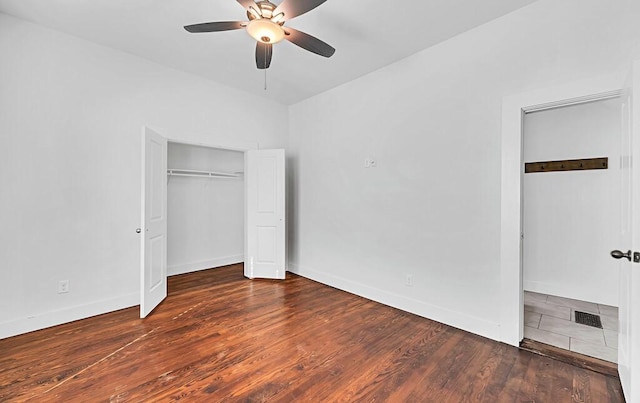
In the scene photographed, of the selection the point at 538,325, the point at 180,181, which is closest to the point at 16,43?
the point at 180,181

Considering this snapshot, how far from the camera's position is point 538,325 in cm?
282

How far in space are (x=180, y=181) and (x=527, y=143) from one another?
537 cm

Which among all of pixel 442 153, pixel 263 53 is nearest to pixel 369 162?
pixel 442 153

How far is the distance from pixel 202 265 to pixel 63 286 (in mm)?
2161

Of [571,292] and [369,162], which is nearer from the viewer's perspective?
[571,292]

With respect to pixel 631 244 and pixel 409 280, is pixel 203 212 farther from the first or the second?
pixel 631 244

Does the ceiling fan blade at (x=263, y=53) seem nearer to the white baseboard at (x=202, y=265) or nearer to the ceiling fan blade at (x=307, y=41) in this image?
the ceiling fan blade at (x=307, y=41)

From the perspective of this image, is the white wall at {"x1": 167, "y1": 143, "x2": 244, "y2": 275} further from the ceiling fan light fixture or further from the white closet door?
the white closet door

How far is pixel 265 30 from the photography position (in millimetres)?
2105

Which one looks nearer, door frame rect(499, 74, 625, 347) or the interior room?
the interior room

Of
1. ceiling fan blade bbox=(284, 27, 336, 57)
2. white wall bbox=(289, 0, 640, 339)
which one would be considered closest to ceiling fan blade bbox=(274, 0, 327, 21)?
ceiling fan blade bbox=(284, 27, 336, 57)

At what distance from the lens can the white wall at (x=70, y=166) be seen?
2.66 m

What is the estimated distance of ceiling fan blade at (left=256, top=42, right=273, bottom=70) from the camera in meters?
2.46

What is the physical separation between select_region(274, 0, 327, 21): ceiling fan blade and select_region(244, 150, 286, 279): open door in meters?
2.57
